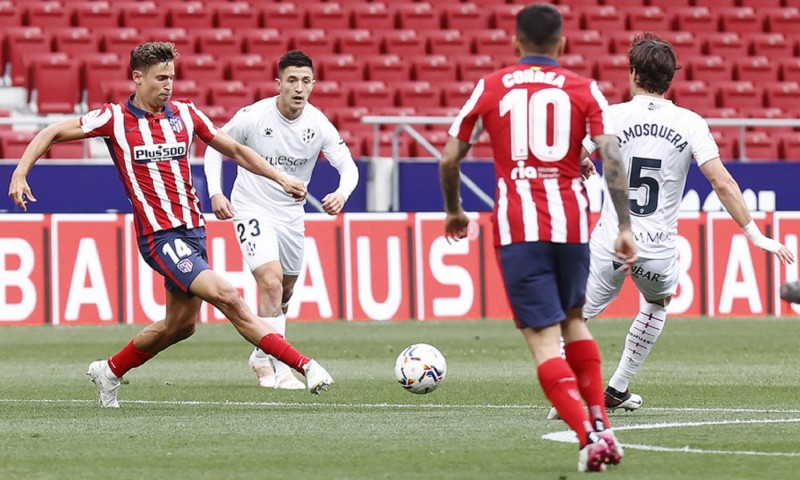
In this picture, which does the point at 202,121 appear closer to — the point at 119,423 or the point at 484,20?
the point at 119,423

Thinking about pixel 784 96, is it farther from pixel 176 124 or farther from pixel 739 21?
pixel 176 124

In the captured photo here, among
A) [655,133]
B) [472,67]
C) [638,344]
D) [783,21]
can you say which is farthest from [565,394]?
[783,21]

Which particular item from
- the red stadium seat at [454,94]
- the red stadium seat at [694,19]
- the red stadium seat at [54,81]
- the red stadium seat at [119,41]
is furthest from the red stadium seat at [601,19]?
the red stadium seat at [54,81]

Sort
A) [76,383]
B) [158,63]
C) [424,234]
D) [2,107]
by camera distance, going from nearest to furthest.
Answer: [158,63] < [76,383] < [424,234] < [2,107]

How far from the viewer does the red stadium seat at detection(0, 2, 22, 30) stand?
2316 centimetres

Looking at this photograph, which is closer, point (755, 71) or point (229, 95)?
point (229, 95)

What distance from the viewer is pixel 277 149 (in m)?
11.2

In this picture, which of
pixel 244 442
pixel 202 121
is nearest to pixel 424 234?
pixel 202 121

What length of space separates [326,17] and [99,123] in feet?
52.1

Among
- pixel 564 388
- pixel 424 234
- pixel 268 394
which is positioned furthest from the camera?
pixel 424 234

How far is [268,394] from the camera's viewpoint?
10297 millimetres

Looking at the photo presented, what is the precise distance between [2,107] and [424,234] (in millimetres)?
7469

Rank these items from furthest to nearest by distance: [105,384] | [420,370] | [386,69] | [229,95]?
[386,69] < [229,95] < [420,370] < [105,384]

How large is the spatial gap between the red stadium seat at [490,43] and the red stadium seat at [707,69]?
2908mm
